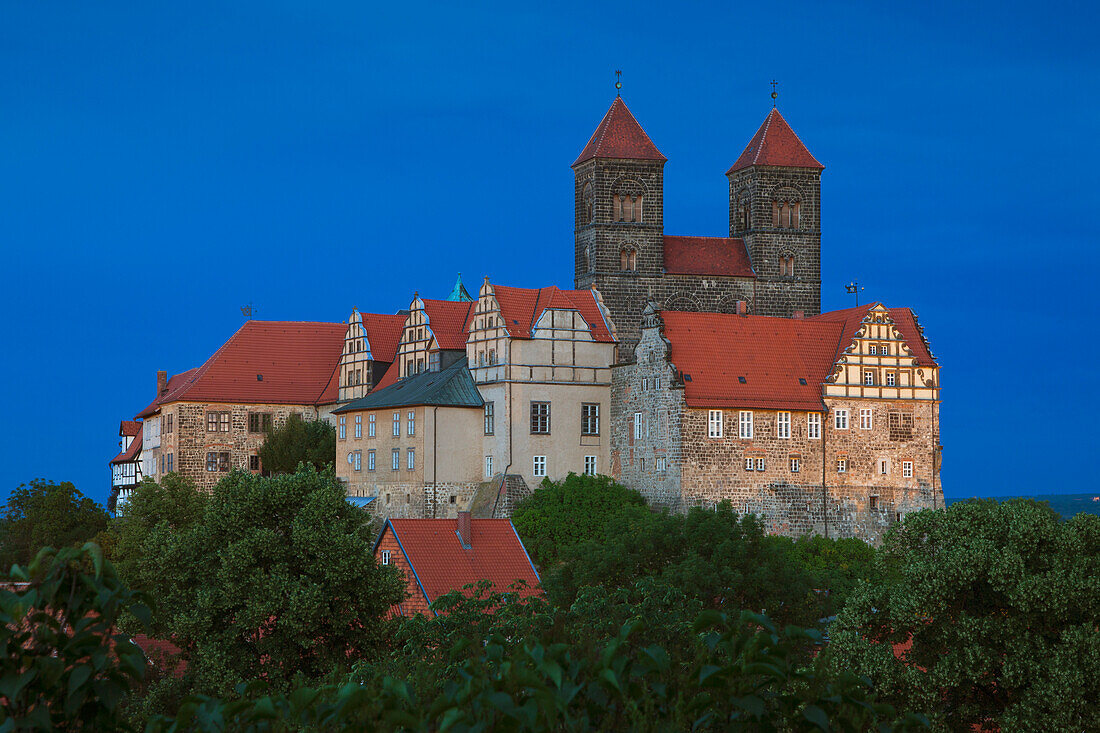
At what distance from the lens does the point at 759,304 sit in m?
80.0

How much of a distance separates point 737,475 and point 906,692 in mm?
40644

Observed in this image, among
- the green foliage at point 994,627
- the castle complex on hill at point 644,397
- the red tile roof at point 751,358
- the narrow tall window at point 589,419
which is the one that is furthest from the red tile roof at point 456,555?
the green foliage at point 994,627

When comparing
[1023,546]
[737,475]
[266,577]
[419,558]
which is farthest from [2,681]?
[737,475]

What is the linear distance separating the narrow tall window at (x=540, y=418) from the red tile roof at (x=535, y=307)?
3.14m

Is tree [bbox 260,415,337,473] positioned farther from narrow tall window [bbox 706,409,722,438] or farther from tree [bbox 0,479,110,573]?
narrow tall window [bbox 706,409,722,438]

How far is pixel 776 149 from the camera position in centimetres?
8244

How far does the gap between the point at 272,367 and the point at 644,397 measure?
26.1m

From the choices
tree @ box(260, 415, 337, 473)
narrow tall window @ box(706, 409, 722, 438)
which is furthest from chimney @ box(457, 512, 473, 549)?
tree @ box(260, 415, 337, 473)

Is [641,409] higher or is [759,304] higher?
[759,304]

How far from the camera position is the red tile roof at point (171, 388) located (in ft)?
290

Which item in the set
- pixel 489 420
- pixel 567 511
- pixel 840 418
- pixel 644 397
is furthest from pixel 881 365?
pixel 489 420

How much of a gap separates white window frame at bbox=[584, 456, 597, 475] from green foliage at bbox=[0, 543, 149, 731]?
5810 cm

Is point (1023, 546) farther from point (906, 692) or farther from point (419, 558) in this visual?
point (419, 558)

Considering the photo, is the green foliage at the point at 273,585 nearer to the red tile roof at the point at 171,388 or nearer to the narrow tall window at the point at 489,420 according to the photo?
the narrow tall window at the point at 489,420
